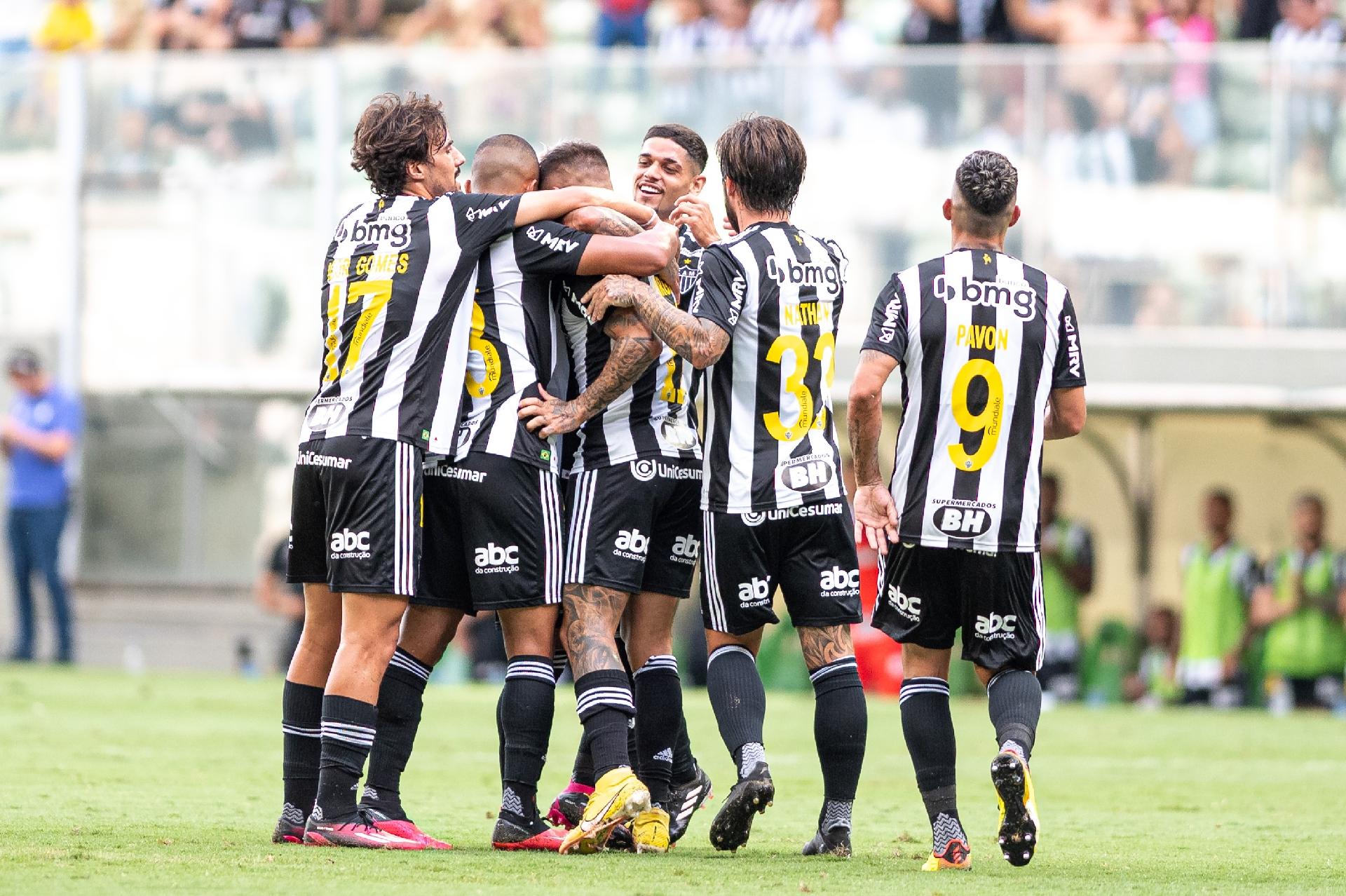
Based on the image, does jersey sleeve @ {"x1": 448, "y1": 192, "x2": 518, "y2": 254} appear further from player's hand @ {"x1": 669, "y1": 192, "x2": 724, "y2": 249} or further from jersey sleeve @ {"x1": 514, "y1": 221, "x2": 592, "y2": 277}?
player's hand @ {"x1": 669, "y1": 192, "x2": 724, "y2": 249}

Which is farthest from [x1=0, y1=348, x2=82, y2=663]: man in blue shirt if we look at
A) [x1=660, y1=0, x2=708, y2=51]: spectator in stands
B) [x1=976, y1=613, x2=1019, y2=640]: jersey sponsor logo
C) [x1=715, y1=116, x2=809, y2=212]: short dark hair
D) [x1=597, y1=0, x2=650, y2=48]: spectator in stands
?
[x1=976, y1=613, x2=1019, y2=640]: jersey sponsor logo

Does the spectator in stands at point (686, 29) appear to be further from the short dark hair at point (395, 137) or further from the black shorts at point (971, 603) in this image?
the black shorts at point (971, 603)

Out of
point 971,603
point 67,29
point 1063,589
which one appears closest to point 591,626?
point 971,603

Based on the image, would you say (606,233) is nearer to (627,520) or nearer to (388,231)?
(388,231)

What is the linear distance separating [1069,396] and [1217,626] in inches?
365

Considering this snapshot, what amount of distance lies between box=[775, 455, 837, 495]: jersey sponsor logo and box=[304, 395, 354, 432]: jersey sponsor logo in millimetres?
1366

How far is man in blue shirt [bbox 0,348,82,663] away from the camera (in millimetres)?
16906

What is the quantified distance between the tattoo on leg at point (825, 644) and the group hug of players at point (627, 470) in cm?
1

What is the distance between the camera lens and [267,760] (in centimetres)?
932

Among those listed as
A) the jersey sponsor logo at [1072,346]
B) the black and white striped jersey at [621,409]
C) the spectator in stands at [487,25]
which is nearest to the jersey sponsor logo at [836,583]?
the black and white striped jersey at [621,409]

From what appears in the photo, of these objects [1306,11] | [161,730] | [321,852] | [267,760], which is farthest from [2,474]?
[321,852]

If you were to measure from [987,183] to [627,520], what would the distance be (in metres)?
1.54

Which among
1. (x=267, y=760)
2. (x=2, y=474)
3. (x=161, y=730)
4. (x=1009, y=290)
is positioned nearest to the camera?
(x=1009, y=290)

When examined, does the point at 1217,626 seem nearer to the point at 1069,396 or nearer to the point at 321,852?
the point at 1069,396
